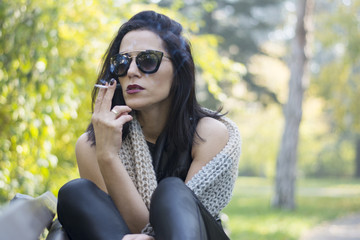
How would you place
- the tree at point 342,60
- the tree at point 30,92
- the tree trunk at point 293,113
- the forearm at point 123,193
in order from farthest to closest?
the tree at point 342,60
the tree trunk at point 293,113
the tree at point 30,92
the forearm at point 123,193

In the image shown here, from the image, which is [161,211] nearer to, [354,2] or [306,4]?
[306,4]

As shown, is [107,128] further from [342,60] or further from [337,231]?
[342,60]

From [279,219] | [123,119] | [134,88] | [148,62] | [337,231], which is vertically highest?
[148,62]

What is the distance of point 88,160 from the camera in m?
2.40

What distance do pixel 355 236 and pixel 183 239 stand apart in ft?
22.1

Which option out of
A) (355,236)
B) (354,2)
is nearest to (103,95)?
(355,236)

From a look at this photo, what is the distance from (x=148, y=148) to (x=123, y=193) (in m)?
0.33

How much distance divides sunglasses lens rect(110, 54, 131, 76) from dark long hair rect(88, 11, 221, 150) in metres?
0.11

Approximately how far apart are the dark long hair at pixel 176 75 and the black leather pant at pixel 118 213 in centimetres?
41

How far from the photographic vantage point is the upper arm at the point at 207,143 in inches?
92.4

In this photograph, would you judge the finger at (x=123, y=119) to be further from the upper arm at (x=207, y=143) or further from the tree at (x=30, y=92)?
the tree at (x=30, y=92)

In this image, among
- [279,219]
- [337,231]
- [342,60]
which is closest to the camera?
[337,231]

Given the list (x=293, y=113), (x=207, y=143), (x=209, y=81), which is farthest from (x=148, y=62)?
(x=293, y=113)

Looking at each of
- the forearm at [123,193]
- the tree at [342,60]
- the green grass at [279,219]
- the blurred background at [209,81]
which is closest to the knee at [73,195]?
the forearm at [123,193]
